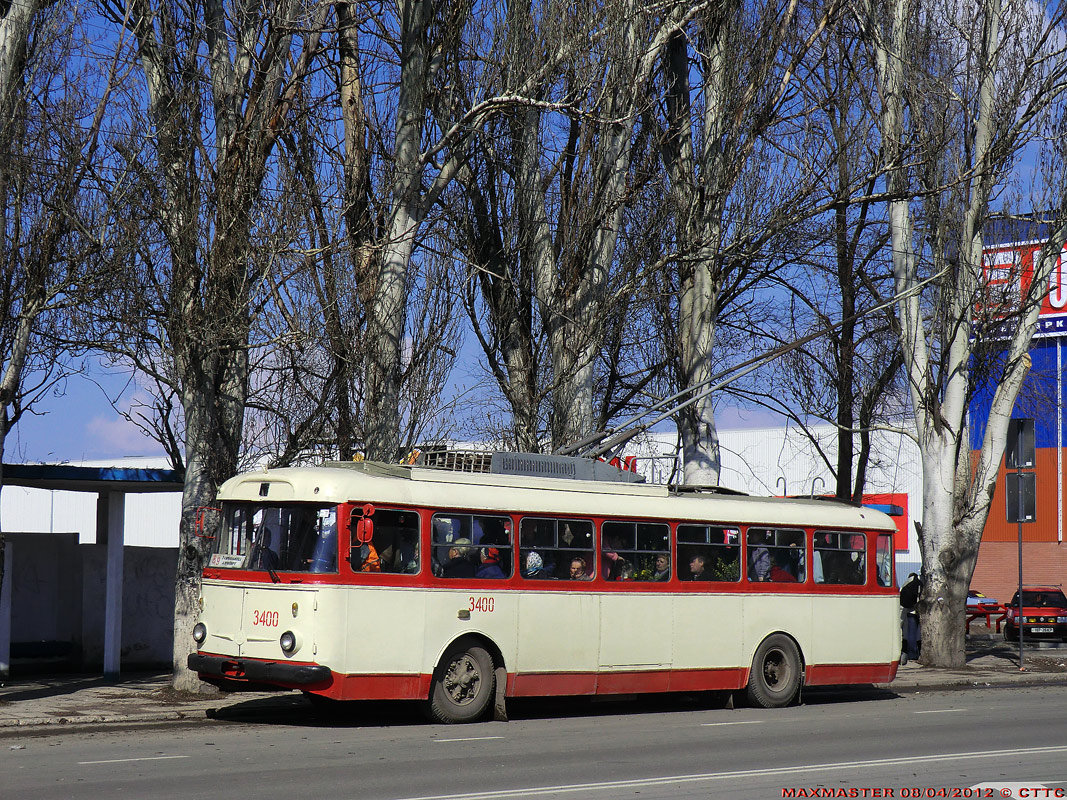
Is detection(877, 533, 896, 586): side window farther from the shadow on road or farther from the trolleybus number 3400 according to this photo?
the trolleybus number 3400

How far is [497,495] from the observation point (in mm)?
14523

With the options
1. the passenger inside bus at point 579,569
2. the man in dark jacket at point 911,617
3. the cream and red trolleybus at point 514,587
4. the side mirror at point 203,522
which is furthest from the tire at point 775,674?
the man in dark jacket at point 911,617

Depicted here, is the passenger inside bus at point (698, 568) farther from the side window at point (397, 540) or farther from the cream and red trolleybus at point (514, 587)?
the side window at point (397, 540)

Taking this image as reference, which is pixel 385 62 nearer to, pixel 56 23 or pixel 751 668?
pixel 56 23

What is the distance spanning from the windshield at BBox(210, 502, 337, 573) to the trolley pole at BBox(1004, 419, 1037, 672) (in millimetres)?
13765

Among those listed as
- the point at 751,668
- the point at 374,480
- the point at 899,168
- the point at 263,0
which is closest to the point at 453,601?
the point at 374,480

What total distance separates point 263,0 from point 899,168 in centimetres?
1023

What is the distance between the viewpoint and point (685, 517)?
635 inches

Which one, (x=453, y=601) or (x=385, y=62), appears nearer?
(x=453, y=601)

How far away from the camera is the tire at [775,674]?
1683cm

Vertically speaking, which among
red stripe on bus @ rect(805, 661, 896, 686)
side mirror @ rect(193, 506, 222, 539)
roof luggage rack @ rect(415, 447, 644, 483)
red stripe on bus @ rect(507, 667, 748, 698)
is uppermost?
roof luggage rack @ rect(415, 447, 644, 483)

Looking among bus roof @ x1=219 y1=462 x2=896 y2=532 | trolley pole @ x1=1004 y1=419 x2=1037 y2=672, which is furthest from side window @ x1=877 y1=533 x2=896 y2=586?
trolley pole @ x1=1004 y1=419 x2=1037 y2=672

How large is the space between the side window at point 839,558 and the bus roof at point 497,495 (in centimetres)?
32

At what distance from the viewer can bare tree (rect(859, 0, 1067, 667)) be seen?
22.2 metres
